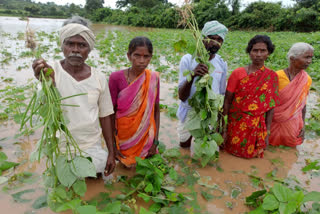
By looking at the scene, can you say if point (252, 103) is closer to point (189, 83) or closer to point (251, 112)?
point (251, 112)

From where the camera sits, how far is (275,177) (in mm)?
2480

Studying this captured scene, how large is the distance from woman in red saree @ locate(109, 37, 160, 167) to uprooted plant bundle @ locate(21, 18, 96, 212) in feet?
3.03

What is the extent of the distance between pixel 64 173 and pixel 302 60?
9.06 feet

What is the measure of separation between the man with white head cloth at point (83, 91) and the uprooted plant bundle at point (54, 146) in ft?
0.95

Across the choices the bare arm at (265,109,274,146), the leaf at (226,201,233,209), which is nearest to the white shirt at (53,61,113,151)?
the leaf at (226,201,233,209)

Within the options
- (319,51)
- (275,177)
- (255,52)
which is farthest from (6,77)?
(319,51)

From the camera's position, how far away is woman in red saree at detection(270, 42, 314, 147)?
112 inches

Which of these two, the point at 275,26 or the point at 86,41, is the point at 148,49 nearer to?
the point at 86,41

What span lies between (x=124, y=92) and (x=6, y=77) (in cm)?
482

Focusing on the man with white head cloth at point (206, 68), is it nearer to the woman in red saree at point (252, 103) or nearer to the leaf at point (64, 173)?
the woman in red saree at point (252, 103)

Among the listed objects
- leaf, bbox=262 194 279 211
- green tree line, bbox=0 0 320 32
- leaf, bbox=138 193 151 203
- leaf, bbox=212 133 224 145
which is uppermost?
green tree line, bbox=0 0 320 32

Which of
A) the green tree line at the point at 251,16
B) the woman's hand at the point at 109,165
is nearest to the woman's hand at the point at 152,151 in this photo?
the woman's hand at the point at 109,165

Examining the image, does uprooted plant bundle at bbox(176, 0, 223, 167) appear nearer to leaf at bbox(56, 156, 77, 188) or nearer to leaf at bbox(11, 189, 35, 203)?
leaf at bbox(56, 156, 77, 188)

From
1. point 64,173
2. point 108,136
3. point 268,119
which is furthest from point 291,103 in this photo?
point 64,173
